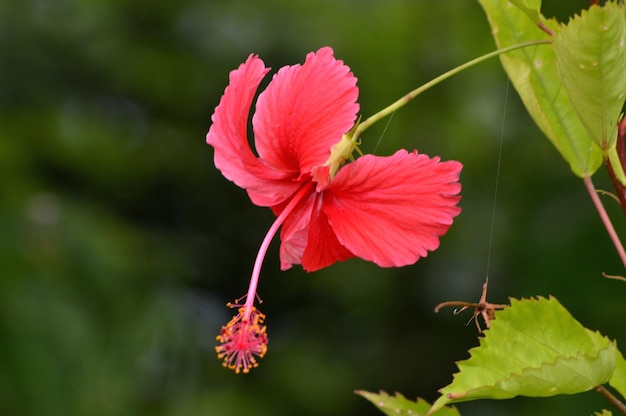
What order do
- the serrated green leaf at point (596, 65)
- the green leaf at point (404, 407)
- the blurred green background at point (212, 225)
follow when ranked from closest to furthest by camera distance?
the serrated green leaf at point (596, 65)
the green leaf at point (404, 407)
the blurred green background at point (212, 225)

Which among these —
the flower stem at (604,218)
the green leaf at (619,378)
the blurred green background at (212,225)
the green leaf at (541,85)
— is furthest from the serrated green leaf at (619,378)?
the blurred green background at (212,225)

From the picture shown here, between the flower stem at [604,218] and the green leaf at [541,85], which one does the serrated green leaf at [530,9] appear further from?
the flower stem at [604,218]

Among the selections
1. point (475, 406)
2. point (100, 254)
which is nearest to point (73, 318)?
point (100, 254)

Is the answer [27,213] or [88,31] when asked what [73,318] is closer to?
[27,213]

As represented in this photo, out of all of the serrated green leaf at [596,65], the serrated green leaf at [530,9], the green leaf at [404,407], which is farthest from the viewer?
the green leaf at [404,407]

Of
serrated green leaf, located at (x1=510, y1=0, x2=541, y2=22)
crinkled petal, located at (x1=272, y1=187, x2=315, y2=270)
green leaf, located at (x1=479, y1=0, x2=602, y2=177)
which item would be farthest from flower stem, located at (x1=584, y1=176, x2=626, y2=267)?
crinkled petal, located at (x1=272, y1=187, x2=315, y2=270)
